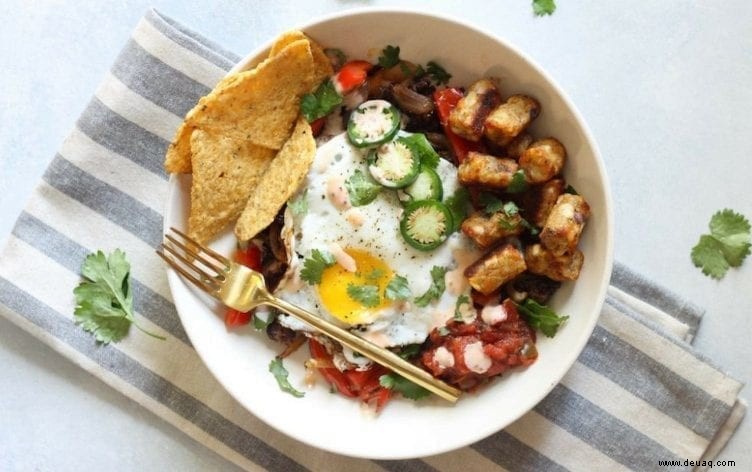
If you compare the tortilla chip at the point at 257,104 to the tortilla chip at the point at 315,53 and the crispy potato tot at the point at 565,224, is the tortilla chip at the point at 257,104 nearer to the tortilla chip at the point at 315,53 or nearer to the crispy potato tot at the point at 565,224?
the tortilla chip at the point at 315,53

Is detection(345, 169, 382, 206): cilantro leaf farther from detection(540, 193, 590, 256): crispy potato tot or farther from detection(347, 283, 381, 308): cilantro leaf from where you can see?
detection(540, 193, 590, 256): crispy potato tot

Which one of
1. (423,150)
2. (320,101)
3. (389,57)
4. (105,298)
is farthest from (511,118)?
(105,298)

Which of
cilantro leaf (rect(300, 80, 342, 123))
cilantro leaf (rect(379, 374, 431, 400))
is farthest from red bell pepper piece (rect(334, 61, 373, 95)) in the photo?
cilantro leaf (rect(379, 374, 431, 400))

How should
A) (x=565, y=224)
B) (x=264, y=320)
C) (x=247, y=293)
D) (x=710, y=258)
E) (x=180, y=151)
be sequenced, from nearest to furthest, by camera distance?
1. (x=565, y=224)
2. (x=180, y=151)
3. (x=247, y=293)
4. (x=264, y=320)
5. (x=710, y=258)

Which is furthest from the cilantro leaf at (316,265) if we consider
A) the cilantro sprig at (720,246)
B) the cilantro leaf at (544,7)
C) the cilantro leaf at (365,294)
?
the cilantro sprig at (720,246)

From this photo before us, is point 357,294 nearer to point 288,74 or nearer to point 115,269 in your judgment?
point 288,74

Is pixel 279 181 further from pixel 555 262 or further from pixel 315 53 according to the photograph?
pixel 555 262
